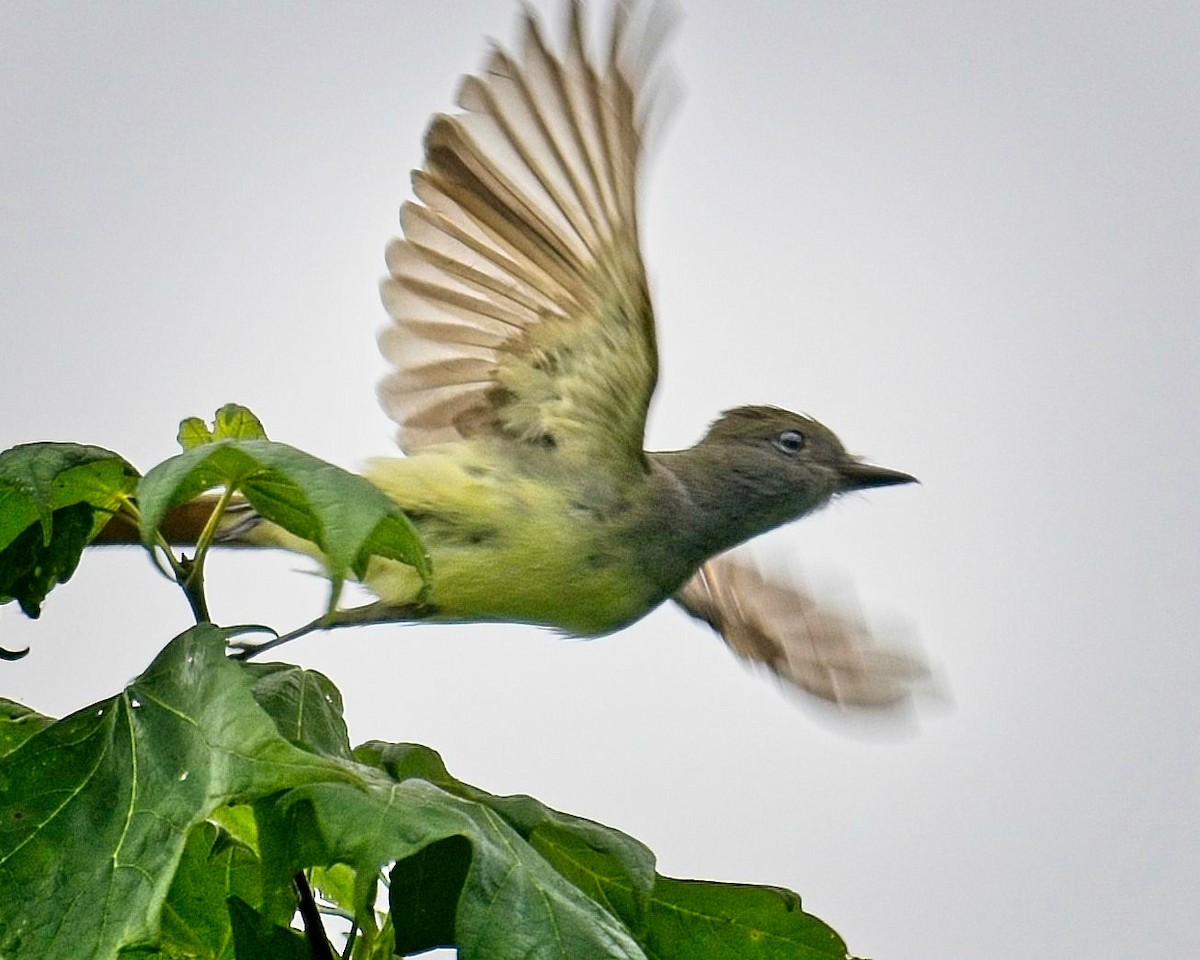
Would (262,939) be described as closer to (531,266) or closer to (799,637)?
(531,266)

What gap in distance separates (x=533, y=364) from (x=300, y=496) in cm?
236

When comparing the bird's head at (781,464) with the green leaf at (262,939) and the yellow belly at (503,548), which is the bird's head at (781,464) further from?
the green leaf at (262,939)

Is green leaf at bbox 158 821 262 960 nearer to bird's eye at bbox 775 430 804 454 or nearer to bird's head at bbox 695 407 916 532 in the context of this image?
bird's head at bbox 695 407 916 532

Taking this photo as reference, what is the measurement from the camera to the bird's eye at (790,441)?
573 cm

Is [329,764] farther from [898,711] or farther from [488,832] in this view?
[898,711]

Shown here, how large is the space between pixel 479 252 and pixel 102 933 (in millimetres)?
2823

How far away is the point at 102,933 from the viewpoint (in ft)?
7.14

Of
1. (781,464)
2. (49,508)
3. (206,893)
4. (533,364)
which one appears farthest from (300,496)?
(781,464)

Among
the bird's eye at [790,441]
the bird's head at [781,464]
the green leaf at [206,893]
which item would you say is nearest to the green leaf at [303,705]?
the green leaf at [206,893]

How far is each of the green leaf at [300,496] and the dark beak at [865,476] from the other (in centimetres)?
352

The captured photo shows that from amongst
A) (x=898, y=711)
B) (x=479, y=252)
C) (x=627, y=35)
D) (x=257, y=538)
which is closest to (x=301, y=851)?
(x=257, y=538)

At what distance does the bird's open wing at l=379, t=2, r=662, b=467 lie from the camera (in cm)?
427

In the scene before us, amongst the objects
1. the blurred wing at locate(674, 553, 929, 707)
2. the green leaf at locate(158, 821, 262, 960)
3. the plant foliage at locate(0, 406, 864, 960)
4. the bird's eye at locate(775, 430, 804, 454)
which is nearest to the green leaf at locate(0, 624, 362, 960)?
the plant foliage at locate(0, 406, 864, 960)

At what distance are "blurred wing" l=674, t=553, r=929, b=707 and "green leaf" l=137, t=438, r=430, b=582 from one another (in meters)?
2.93
